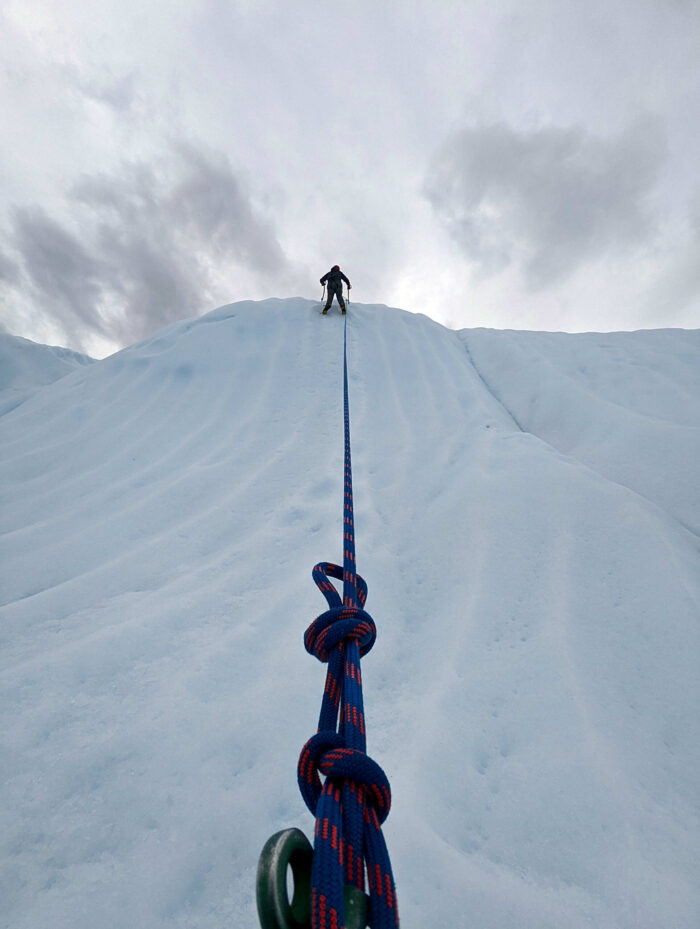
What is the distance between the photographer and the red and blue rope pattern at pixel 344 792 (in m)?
0.33

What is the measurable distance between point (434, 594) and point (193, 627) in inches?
27.7

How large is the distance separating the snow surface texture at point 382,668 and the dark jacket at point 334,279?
2684 mm

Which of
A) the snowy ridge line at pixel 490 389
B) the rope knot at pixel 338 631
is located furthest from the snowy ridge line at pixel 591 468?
the rope knot at pixel 338 631

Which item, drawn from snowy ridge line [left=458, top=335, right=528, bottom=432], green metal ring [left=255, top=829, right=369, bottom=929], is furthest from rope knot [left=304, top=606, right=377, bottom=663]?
snowy ridge line [left=458, top=335, right=528, bottom=432]

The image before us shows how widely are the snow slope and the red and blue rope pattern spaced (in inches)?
322

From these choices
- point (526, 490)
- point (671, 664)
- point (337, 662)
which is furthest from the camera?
point (526, 490)

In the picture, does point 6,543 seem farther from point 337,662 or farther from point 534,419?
point 534,419

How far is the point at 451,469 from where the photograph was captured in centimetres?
177

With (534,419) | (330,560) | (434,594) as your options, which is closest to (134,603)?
(330,560)

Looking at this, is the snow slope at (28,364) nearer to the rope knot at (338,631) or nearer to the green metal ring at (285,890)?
the rope knot at (338,631)

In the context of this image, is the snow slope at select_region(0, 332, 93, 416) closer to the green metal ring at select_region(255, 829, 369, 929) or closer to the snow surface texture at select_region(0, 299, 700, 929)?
the snow surface texture at select_region(0, 299, 700, 929)

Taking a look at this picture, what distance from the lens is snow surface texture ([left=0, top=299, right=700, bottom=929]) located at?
1.93 ft

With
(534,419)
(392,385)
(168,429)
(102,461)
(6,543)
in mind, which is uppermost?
(392,385)

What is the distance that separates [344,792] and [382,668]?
572 millimetres
